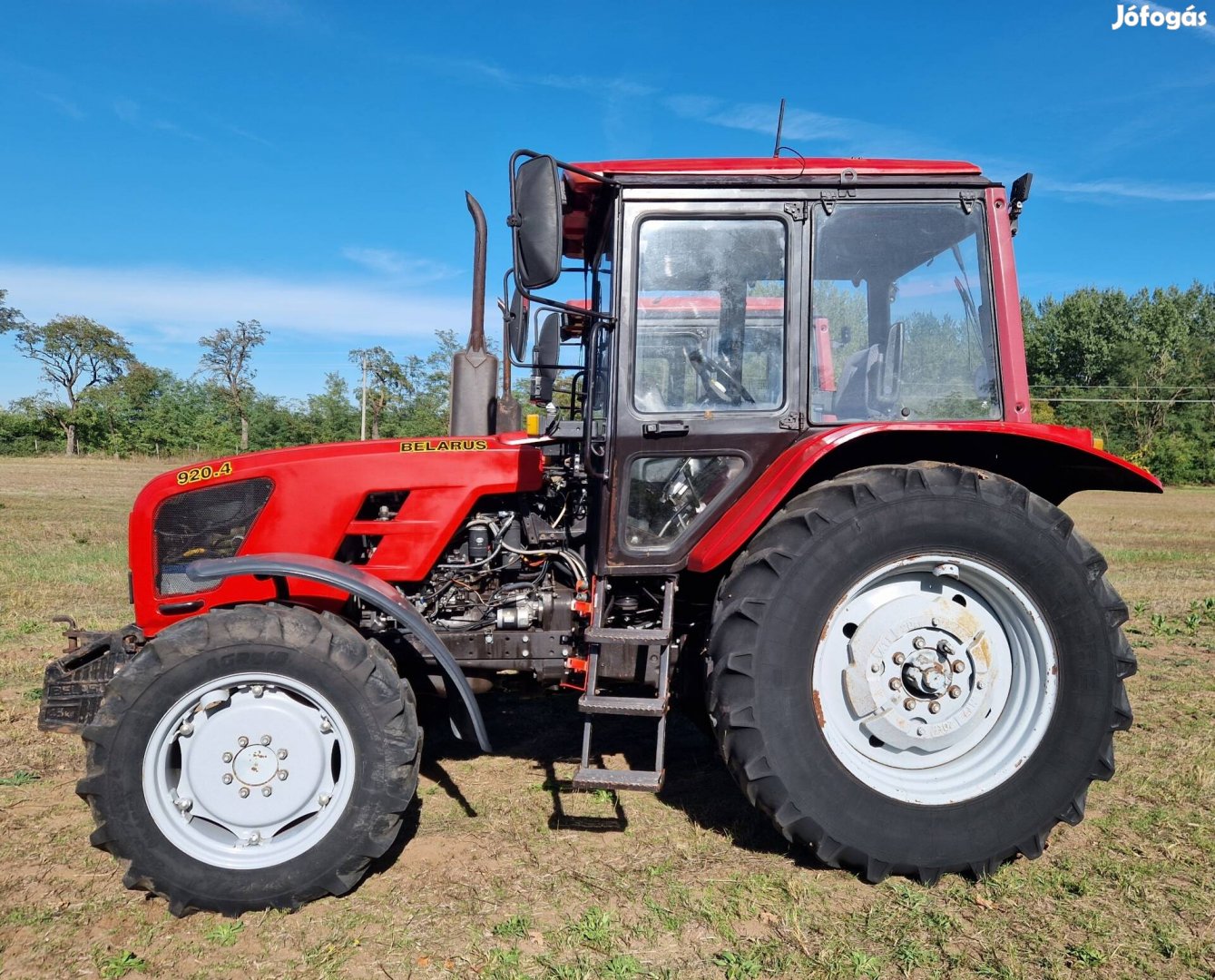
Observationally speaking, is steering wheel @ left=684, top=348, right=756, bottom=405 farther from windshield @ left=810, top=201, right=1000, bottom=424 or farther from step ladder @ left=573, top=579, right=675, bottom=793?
step ladder @ left=573, top=579, right=675, bottom=793

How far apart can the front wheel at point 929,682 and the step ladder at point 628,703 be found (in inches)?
8.8

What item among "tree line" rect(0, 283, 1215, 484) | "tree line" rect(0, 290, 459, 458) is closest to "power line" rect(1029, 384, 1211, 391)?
"tree line" rect(0, 283, 1215, 484)

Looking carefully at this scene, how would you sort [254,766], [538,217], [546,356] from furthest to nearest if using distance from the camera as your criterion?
[546,356] < [254,766] < [538,217]

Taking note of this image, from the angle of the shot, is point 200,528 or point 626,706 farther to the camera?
point 200,528

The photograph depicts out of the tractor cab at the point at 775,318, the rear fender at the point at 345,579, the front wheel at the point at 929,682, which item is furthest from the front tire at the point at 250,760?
the front wheel at the point at 929,682

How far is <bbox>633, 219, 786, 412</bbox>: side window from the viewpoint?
3092mm

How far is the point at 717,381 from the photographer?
3.13 m

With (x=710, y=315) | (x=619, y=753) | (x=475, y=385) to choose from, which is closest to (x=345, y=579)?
(x=475, y=385)

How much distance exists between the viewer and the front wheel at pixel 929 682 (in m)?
2.79

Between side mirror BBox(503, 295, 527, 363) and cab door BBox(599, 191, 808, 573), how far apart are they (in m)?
0.63

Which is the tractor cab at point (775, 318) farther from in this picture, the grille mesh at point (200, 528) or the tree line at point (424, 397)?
the tree line at point (424, 397)

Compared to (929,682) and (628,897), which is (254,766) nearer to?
(628,897)

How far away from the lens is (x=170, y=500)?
11.3ft

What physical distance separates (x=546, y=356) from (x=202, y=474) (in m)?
1.68
